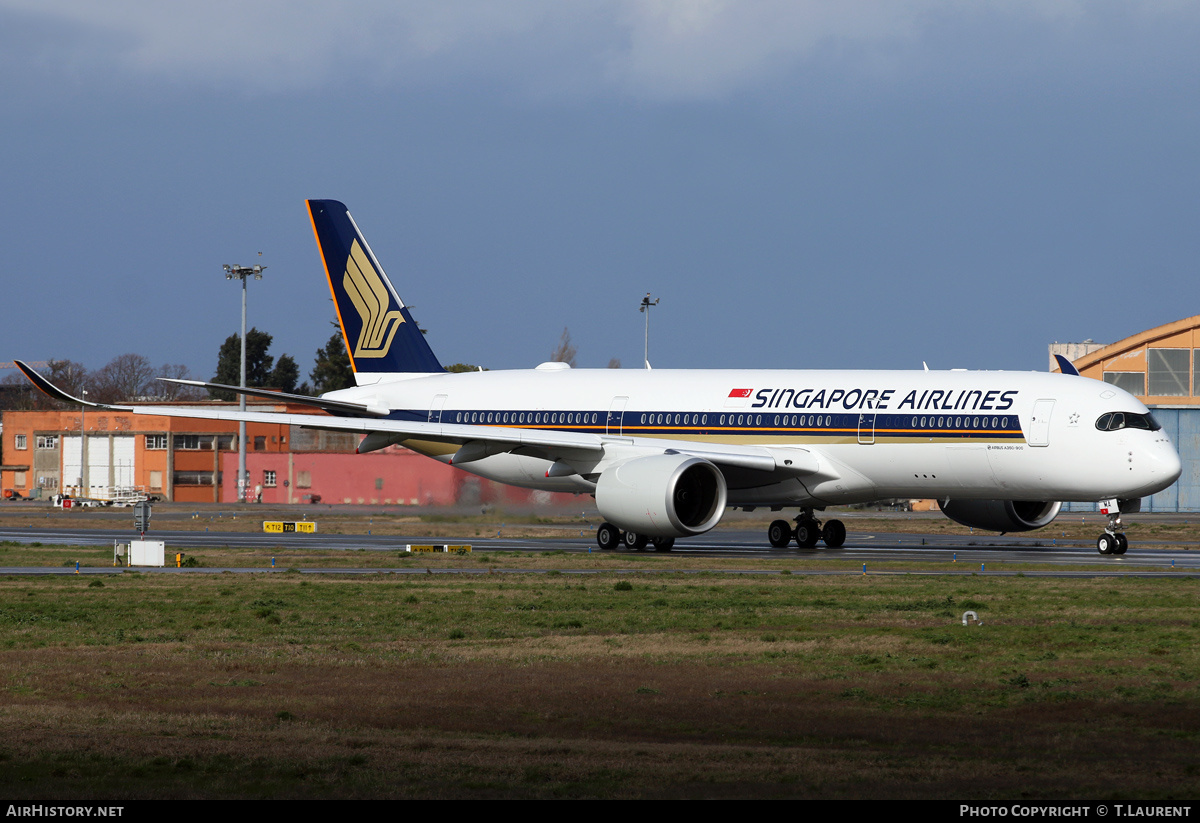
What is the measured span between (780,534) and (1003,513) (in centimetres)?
608

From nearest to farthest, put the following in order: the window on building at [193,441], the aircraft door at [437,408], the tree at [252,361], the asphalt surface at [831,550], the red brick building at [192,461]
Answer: the asphalt surface at [831,550] < the aircraft door at [437,408] < the red brick building at [192,461] < the window on building at [193,441] < the tree at [252,361]

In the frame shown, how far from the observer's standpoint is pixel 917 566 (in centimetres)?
3175

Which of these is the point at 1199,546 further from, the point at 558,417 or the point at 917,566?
the point at 558,417

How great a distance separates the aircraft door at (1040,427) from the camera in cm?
3403

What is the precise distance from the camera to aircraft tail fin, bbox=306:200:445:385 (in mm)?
45844

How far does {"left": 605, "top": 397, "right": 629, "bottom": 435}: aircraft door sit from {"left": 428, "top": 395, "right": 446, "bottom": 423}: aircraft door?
228 inches

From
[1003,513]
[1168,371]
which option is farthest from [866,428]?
[1168,371]

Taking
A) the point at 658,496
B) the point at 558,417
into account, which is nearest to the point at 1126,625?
the point at 658,496

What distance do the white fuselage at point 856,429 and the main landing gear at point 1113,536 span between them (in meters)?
1.09

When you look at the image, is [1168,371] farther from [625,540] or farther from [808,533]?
[625,540]

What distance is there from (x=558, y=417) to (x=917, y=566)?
481 inches

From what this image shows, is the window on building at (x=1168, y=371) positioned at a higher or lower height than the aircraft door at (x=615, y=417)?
higher

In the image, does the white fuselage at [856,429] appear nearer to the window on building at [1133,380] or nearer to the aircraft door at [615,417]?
the aircraft door at [615,417]

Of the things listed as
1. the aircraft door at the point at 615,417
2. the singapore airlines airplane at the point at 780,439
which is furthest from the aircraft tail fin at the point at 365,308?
the aircraft door at the point at 615,417
